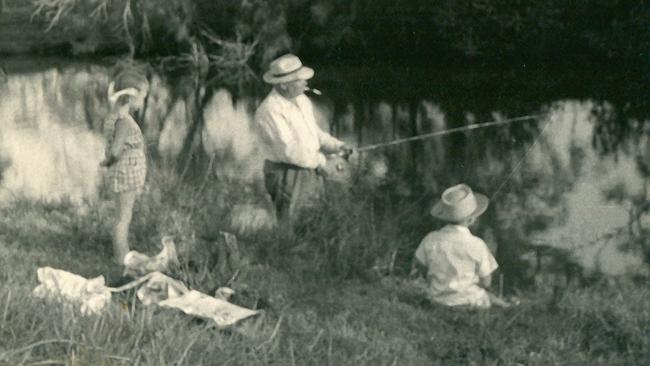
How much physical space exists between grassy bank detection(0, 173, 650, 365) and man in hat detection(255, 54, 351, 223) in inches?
4.5

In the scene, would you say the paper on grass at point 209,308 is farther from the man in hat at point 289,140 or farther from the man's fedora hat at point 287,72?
the man's fedora hat at point 287,72

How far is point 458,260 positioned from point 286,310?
2.08 feet

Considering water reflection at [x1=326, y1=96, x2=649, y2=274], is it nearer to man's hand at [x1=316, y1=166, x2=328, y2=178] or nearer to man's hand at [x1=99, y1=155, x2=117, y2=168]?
man's hand at [x1=316, y1=166, x2=328, y2=178]

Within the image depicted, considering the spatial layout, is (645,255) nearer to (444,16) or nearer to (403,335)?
(403,335)

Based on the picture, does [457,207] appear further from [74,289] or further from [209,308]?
[74,289]

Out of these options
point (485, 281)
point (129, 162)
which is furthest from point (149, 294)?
point (485, 281)

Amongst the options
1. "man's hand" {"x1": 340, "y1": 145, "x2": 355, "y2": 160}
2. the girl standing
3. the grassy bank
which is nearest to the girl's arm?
the girl standing

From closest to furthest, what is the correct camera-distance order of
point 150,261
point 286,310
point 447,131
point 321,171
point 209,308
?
point 209,308
point 286,310
point 150,261
point 321,171
point 447,131

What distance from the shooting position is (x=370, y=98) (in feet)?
17.6

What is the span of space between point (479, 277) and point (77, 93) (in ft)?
7.57

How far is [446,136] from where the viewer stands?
4.95 m

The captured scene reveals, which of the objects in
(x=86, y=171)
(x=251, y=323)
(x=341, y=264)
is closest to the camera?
(x=251, y=323)

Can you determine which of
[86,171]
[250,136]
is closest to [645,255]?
[250,136]

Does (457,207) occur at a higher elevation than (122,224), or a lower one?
higher
